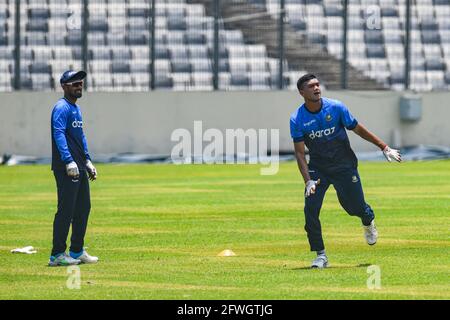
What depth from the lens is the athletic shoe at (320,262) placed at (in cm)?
1539

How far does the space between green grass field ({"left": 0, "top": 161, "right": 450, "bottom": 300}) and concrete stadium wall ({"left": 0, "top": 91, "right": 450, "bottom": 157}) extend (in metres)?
5.69

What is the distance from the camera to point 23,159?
37625 mm

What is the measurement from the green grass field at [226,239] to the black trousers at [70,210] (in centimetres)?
38

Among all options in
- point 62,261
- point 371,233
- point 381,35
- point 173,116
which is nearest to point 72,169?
point 62,261

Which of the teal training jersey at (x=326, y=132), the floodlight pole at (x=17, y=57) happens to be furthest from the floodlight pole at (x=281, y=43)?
the teal training jersey at (x=326, y=132)

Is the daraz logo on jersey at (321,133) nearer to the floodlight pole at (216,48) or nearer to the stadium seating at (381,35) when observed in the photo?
the floodlight pole at (216,48)

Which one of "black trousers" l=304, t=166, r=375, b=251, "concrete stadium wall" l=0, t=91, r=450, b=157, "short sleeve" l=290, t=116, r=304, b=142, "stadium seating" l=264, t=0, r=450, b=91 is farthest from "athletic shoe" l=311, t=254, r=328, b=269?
"stadium seating" l=264, t=0, r=450, b=91

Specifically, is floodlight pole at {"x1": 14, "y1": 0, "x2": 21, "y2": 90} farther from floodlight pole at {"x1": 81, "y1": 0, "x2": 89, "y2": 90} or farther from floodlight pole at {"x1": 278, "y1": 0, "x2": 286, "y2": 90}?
floodlight pole at {"x1": 278, "y1": 0, "x2": 286, "y2": 90}

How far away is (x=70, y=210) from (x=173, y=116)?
2224 centimetres

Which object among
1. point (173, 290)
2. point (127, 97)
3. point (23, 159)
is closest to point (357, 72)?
Answer: point (127, 97)

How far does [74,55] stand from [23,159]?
3.43 meters

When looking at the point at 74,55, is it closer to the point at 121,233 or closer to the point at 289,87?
the point at 289,87

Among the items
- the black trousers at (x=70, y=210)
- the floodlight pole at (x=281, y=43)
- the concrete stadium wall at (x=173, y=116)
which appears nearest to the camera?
the black trousers at (x=70, y=210)

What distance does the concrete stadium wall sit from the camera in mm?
37906
